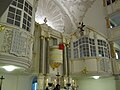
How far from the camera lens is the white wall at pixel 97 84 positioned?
11.1 meters

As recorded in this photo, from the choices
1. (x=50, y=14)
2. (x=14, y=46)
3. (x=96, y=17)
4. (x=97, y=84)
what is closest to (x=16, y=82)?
(x=14, y=46)

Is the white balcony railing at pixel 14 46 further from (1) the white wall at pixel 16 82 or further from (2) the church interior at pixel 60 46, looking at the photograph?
(1) the white wall at pixel 16 82

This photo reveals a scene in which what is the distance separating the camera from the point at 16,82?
8.70 m

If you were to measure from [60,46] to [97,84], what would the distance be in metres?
4.50

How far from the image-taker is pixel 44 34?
33.4 feet

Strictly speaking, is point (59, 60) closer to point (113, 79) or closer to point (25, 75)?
point (25, 75)

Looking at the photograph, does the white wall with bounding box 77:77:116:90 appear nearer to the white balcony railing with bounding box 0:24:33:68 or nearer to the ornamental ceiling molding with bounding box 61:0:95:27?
the ornamental ceiling molding with bounding box 61:0:95:27

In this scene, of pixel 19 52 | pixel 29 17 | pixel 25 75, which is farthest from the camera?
pixel 25 75

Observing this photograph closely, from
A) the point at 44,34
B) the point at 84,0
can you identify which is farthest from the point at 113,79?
the point at 84,0

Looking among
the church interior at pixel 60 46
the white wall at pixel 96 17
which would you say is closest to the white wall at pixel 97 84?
the church interior at pixel 60 46

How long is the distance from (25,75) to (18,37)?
379cm

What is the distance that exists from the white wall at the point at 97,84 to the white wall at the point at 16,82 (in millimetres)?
4559

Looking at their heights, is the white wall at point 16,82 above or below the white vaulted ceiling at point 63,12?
below

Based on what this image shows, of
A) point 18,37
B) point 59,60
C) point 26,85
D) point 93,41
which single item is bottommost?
point 26,85
